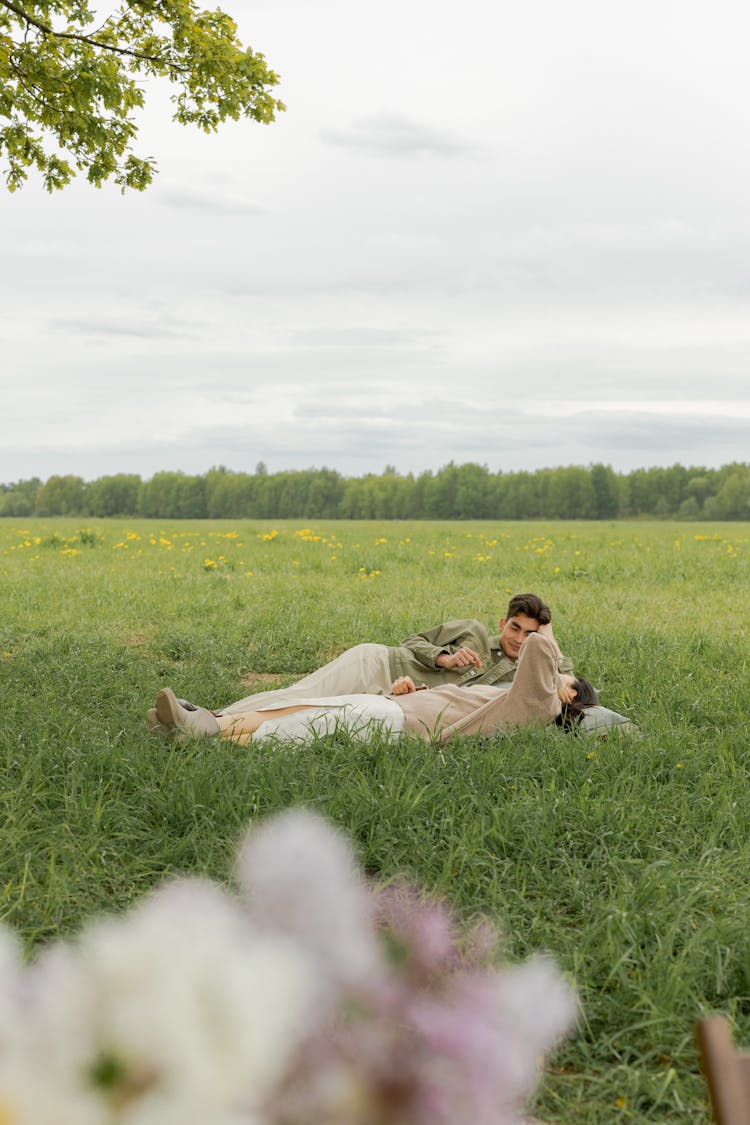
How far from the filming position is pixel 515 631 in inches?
246

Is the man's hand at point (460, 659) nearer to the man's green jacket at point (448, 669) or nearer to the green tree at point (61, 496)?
the man's green jacket at point (448, 669)

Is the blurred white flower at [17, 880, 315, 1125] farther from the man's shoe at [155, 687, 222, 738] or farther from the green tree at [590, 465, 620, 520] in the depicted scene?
the green tree at [590, 465, 620, 520]

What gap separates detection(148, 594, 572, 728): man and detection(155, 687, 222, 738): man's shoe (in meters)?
0.82

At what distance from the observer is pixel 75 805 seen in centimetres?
407

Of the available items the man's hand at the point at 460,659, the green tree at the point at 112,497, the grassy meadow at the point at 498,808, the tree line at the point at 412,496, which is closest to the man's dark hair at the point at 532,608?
the man's hand at the point at 460,659

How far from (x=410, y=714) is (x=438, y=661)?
791 millimetres

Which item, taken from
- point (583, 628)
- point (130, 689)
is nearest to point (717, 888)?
point (130, 689)

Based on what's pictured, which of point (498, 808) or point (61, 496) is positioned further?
point (61, 496)

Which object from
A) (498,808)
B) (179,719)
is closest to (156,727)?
(179,719)

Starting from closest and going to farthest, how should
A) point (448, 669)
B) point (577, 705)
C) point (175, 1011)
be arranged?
point (175, 1011) < point (577, 705) < point (448, 669)

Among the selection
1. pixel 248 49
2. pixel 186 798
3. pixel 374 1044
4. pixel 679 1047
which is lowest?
pixel 679 1047

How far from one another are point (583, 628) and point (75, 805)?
608 centimetres

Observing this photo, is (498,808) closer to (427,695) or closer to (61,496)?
(427,695)

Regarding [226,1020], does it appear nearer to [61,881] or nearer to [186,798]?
[61,881]
